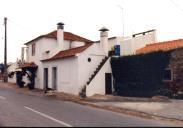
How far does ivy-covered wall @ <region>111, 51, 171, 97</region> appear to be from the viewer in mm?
24859

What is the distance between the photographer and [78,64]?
2773 cm

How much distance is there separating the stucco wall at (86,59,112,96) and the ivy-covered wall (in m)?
0.83

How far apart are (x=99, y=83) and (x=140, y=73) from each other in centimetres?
398

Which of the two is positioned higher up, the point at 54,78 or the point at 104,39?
the point at 104,39

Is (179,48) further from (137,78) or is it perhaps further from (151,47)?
(151,47)

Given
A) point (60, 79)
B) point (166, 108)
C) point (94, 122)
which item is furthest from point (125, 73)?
point (94, 122)

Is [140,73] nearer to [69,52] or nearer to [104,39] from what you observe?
[104,39]

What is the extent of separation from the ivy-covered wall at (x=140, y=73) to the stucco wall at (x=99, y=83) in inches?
32.7

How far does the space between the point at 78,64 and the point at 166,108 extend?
11384 millimetres

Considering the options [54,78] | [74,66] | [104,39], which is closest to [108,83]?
[74,66]

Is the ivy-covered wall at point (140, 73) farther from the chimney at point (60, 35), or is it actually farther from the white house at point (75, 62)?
the chimney at point (60, 35)

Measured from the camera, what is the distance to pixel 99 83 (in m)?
27.9

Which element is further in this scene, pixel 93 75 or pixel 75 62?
pixel 93 75

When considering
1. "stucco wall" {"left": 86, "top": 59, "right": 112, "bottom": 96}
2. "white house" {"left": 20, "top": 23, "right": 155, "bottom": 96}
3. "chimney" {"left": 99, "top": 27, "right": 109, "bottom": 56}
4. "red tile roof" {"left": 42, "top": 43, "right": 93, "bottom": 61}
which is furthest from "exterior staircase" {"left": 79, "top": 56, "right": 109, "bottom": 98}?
"red tile roof" {"left": 42, "top": 43, "right": 93, "bottom": 61}
